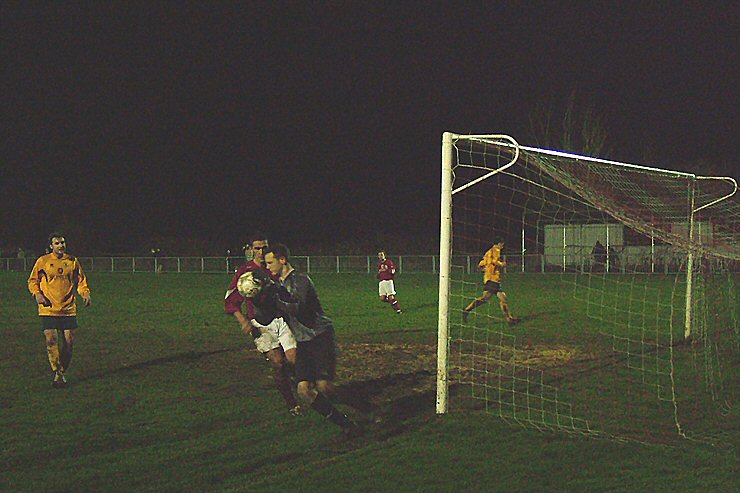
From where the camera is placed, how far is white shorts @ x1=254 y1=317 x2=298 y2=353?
9.03 metres


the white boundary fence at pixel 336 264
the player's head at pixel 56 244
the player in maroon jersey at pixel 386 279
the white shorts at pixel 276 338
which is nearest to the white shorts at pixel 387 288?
the player in maroon jersey at pixel 386 279

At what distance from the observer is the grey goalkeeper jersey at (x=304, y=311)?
751 centimetres

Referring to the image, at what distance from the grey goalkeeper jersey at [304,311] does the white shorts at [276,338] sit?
4.54 feet

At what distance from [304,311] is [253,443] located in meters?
1.23

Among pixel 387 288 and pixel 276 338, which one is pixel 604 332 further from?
pixel 276 338

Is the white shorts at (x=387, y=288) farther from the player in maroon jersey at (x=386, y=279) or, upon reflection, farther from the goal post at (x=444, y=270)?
the goal post at (x=444, y=270)

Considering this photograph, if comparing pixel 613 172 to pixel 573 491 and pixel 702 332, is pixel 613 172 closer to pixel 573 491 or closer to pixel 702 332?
pixel 702 332

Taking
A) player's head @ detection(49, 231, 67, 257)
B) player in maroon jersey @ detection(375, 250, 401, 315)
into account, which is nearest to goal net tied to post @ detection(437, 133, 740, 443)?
player in maroon jersey @ detection(375, 250, 401, 315)

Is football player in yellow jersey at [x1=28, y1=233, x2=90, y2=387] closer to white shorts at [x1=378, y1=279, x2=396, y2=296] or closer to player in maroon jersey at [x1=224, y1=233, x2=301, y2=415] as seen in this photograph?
player in maroon jersey at [x1=224, y1=233, x2=301, y2=415]

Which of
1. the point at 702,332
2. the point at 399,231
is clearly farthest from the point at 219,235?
the point at 702,332

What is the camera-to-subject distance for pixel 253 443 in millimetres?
7555

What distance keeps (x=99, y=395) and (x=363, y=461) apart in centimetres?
431

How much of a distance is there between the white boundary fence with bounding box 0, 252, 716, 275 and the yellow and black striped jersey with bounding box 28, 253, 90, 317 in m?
22.6

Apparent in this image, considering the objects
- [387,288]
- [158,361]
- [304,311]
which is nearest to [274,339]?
[304,311]
